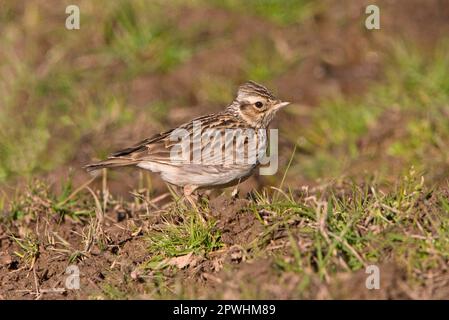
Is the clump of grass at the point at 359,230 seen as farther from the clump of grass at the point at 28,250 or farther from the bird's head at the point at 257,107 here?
the clump of grass at the point at 28,250

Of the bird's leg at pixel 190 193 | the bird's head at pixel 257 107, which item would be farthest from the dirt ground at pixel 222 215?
the bird's head at pixel 257 107

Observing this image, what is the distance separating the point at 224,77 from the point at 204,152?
4.82m

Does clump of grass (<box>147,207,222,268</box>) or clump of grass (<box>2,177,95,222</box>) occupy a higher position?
clump of grass (<box>2,177,95,222</box>)

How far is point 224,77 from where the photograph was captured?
1272 centimetres

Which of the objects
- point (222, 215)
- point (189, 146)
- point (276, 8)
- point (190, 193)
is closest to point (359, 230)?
point (222, 215)

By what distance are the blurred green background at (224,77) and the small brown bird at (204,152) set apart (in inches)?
→ 73.2

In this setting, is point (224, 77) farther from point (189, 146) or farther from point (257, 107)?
point (189, 146)

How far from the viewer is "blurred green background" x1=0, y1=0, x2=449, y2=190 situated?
36.1 ft

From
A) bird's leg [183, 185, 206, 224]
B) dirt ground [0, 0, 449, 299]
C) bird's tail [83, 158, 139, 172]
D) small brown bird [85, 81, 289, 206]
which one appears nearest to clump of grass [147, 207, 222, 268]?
dirt ground [0, 0, 449, 299]

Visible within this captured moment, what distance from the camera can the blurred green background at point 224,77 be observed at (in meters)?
11.0

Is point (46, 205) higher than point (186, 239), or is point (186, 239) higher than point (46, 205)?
point (46, 205)

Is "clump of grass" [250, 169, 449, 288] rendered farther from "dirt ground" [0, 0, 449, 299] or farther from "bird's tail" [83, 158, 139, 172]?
"bird's tail" [83, 158, 139, 172]

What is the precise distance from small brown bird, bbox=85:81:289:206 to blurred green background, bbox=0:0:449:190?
186cm
